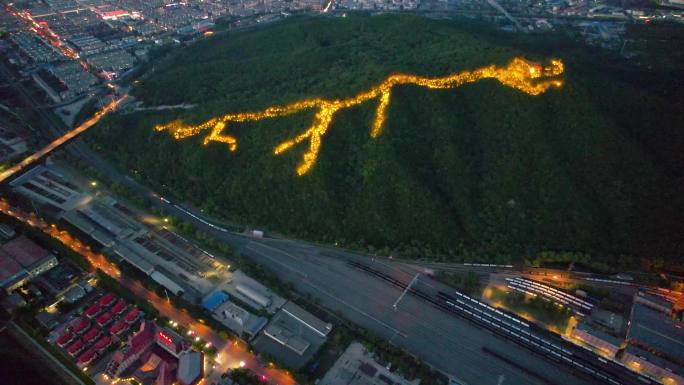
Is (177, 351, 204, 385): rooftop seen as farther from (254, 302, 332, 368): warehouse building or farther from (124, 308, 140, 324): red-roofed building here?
(124, 308, 140, 324): red-roofed building

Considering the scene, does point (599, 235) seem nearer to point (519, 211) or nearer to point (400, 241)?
point (519, 211)

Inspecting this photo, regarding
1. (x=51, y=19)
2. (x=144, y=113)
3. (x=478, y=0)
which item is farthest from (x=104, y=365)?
(x=478, y=0)

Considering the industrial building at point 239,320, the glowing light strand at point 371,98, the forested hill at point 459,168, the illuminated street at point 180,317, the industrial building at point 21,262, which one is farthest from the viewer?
the glowing light strand at point 371,98

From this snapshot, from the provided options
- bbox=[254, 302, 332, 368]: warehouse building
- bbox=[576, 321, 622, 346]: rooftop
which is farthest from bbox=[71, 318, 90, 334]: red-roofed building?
bbox=[576, 321, 622, 346]: rooftop

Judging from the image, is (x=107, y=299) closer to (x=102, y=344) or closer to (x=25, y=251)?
(x=102, y=344)

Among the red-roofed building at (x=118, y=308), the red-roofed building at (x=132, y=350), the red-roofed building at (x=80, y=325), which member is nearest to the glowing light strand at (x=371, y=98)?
the red-roofed building at (x=118, y=308)

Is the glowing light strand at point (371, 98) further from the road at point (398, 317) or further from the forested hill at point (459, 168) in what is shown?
the road at point (398, 317)

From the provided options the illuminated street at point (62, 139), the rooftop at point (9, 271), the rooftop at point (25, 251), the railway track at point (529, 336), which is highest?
the illuminated street at point (62, 139)
